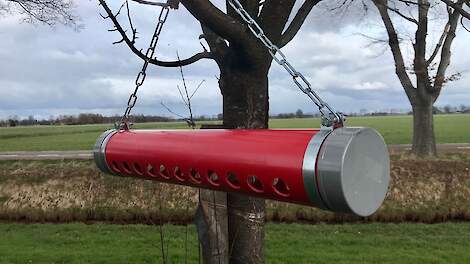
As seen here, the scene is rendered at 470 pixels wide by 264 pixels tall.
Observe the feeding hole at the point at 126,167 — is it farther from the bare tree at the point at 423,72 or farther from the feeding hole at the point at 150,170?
the bare tree at the point at 423,72

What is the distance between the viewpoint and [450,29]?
56.0 ft

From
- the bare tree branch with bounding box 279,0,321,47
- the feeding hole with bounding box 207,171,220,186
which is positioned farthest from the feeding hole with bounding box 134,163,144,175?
Result: the bare tree branch with bounding box 279,0,321,47

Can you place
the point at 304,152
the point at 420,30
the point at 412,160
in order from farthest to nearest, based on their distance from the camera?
the point at 420,30
the point at 412,160
the point at 304,152

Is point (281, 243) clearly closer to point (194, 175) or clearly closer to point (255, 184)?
point (194, 175)

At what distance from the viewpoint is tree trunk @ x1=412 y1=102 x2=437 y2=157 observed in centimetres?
1711

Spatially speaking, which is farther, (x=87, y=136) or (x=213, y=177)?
(x=87, y=136)

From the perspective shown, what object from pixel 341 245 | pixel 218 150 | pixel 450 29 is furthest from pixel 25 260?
pixel 450 29

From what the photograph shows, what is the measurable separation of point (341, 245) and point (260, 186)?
6929mm

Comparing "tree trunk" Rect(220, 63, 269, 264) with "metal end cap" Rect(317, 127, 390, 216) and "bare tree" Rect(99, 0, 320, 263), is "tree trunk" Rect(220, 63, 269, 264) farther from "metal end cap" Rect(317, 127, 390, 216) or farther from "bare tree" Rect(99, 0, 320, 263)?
"metal end cap" Rect(317, 127, 390, 216)

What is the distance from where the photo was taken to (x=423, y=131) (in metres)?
17.3

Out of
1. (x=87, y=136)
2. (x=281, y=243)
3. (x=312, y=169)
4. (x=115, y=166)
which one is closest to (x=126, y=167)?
(x=115, y=166)

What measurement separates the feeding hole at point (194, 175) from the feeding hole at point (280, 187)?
0.46 m

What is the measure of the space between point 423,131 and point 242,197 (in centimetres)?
1477

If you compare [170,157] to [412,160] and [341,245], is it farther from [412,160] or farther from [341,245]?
[412,160]
